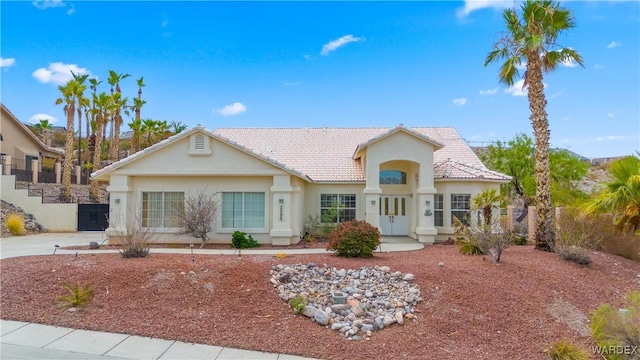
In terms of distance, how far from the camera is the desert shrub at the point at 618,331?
698 centimetres

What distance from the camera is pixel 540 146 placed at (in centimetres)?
1518

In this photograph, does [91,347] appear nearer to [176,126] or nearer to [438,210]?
[438,210]

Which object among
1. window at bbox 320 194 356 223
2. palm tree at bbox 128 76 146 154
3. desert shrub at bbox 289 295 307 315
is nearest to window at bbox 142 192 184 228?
window at bbox 320 194 356 223

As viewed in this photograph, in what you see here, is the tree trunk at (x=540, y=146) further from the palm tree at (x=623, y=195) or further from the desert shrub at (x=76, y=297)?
the desert shrub at (x=76, y=297)

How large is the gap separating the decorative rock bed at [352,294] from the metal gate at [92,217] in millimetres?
18567

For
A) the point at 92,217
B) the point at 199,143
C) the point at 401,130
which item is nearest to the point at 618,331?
the point at 401,130

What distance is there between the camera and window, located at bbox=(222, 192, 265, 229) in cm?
1711

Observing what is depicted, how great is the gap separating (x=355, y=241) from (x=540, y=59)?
10905 mm

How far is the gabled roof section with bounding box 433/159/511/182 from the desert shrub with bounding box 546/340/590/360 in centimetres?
1185

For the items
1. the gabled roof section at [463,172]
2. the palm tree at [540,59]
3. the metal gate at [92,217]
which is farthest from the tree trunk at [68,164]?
the palm tree at [540,59]

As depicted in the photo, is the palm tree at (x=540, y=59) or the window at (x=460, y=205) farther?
the window at (x=460, y=205)

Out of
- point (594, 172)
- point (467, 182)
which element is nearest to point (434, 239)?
point (467, 182)

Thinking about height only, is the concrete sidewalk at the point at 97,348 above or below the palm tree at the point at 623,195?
below

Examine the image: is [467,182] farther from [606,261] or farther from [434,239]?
[606,261]
